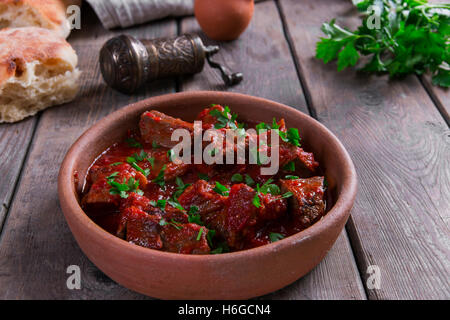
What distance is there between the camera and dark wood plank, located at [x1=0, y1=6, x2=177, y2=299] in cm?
185

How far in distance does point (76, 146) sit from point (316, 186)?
100 centimetres

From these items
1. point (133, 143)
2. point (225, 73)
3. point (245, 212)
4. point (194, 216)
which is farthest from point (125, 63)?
point (245, 212)

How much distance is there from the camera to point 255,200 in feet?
5.93

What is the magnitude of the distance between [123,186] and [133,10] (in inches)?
82.3

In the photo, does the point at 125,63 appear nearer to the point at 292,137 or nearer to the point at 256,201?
the point at 292,137

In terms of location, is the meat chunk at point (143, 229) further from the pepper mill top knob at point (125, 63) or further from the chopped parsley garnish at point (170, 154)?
the pepper mill top knob at point (125, 63)

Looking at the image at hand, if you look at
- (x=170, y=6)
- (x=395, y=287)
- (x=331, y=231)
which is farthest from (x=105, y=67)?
(x=395, y=287)

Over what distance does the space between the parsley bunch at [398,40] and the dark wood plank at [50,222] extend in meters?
1.11

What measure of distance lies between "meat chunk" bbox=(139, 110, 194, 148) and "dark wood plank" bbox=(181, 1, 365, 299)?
32.3 inches

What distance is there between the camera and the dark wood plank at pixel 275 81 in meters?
1.86

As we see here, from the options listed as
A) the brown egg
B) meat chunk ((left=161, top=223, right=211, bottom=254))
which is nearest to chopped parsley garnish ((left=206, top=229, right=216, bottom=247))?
meat chunk ((left=161, top=223, right=211, bottom=254))

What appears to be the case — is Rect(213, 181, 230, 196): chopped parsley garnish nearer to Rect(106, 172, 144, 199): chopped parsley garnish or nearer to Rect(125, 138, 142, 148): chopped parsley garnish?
Rect(106, 172, 144, 199): chopped parsley garnish

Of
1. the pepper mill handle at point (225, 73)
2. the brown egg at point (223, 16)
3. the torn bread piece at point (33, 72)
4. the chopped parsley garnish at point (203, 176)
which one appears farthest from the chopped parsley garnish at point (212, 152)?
the brown egg at point (223, 16)

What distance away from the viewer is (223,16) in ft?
11.2
